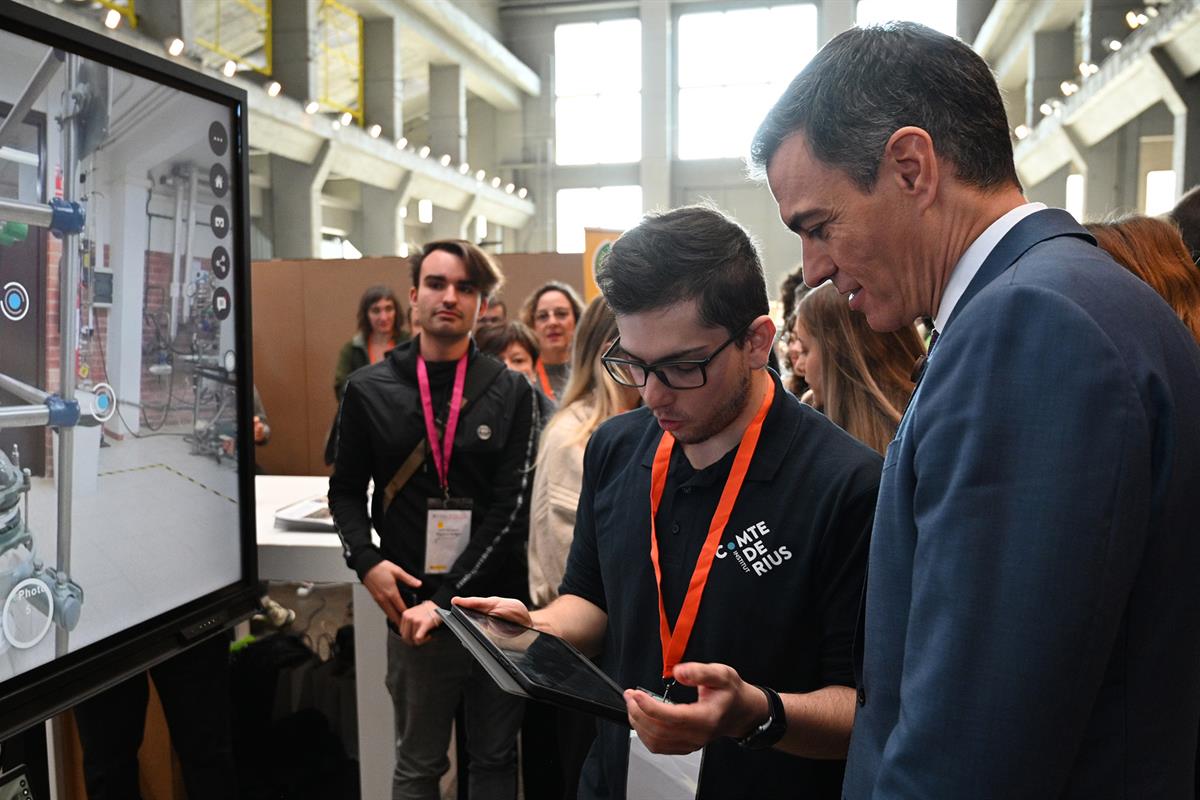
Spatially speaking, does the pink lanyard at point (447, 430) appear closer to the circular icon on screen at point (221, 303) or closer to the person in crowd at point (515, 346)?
the circular icon on screen at point (221, 303)

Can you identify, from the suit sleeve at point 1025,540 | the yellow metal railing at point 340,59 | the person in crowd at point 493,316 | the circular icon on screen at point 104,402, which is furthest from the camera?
the yellow metal railing at point 340,59

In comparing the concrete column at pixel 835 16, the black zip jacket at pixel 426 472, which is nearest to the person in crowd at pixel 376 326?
the black zip jacket at pixel 426 472

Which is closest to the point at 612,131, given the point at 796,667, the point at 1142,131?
the point at 1142,131

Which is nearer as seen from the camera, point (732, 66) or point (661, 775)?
point (661, 775)

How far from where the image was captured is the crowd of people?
2.27 ft

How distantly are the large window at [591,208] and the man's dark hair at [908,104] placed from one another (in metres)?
16.0

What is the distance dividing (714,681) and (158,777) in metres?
2.40

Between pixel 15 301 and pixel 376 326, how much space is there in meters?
4.50

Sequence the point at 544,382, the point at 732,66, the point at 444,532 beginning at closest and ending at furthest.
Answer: the point at 444,532 < the point at 544,382 < the point at 732,66

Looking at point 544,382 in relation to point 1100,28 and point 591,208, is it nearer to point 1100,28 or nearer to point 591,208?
point 1100,28

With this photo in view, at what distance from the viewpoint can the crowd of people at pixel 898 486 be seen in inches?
27.2

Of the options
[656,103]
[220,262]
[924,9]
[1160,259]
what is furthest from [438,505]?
[656,103]

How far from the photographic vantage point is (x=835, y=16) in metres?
14.2

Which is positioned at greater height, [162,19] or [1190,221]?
[162,19]
